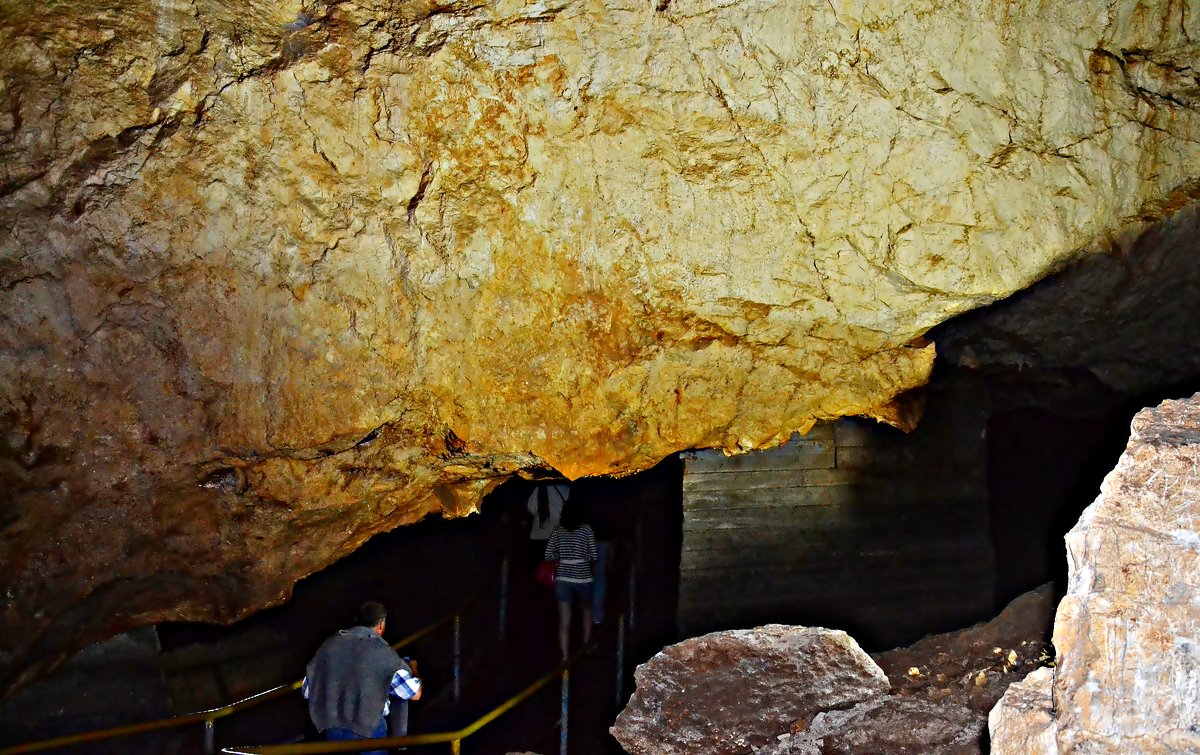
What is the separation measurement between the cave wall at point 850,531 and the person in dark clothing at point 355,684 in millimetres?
2510

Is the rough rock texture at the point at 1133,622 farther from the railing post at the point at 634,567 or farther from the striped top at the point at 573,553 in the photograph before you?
the railing post at the point at 634,567

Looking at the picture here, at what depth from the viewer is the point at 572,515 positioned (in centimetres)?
783

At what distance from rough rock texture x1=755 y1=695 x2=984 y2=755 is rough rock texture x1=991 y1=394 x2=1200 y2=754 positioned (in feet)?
3.48

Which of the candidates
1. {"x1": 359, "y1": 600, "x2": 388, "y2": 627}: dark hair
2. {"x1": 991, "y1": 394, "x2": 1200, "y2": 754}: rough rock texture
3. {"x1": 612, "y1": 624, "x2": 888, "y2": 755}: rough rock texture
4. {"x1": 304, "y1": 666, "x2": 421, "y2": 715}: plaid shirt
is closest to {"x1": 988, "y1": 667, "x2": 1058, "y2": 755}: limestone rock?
{"x1": 991, "y1": 394, "x2": 1200, "y2": 754}: rough rock texture

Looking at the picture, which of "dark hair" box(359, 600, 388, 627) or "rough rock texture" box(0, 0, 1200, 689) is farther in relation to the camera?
"dark hair" box(359, 600, 388, 627)

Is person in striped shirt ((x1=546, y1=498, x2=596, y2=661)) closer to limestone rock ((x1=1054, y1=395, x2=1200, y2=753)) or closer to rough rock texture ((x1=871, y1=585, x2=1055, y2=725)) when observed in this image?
rough rock texture ((x1=871, y1=585, x2=1055, y2=725))

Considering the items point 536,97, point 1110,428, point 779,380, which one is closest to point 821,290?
point 779,380

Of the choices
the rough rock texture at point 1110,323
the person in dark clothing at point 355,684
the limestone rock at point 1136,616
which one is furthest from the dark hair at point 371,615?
the rough rock texture at point 1110,323

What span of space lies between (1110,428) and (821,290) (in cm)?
273

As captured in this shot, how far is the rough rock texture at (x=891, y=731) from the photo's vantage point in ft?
11.6

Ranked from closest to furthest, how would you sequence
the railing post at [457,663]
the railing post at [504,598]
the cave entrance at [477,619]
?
the cave entrance at [477,619]
the railing post at [457,663]
the railing post at [504,598]

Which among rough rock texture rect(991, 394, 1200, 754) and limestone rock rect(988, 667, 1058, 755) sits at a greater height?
rough rock texture rect(991, 394, 1200, 754)

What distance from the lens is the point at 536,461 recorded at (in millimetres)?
3982

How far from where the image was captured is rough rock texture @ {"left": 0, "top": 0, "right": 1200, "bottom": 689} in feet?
11.0
